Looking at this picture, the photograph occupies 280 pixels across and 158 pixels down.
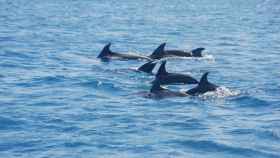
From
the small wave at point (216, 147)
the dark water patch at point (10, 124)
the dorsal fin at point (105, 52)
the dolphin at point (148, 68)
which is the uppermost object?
the dorsal fin at point (105, 52)

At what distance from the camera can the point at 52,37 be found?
40.9 metres

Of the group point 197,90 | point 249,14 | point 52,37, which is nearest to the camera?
point 197,90

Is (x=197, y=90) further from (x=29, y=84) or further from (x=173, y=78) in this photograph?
(x=29, y=84)

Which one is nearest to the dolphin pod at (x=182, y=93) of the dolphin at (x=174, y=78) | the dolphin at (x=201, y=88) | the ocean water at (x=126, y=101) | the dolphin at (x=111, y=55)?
the dolphin at (x=201, y=88)

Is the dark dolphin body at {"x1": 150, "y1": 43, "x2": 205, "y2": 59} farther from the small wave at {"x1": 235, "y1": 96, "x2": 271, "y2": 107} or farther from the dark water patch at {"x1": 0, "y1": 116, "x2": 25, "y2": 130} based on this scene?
the dark water patch at {"x1": 0, "y1": 116, "x2": 25, "y2": 130}

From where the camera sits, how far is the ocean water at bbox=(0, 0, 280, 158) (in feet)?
51.9

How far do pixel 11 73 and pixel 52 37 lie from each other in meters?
15.1

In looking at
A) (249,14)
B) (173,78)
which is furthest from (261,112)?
(249,14)

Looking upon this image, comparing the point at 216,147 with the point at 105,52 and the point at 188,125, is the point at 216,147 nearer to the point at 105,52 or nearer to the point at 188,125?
the point at 188,125

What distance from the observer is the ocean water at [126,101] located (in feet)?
51.9

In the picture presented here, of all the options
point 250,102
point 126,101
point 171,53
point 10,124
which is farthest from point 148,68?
point 10,124

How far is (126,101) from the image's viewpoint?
68.5ft

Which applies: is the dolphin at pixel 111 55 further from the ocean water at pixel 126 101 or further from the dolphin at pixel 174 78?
the dolphin at pixel 174 78

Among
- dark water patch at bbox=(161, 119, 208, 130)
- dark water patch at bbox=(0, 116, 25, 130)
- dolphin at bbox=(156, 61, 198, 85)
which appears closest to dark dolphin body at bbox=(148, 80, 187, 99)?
dolphin at bbox=(156, 61, 198, 85)
